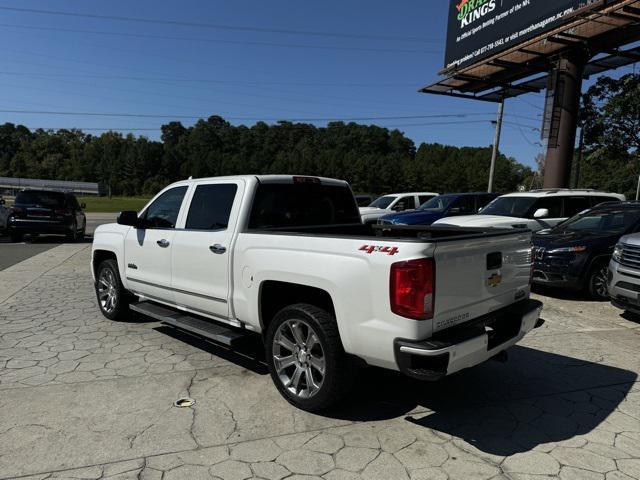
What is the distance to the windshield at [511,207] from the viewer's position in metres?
10.5

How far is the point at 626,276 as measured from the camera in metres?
6.00

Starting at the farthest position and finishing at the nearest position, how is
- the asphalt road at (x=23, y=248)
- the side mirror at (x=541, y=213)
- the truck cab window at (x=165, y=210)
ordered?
the asphalt road at (x=23, y=248)
the side mirror at (x=541, y=213)
the truck cab window at (x=165, y=210)

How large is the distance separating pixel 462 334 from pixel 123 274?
4.20m

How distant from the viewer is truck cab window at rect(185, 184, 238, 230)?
4.40 m

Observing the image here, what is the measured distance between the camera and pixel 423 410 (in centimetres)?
370

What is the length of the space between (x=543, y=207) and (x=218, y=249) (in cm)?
870

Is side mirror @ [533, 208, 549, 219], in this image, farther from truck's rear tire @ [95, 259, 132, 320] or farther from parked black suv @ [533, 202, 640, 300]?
truck's rear tire @ [95, 259, 132, 320]

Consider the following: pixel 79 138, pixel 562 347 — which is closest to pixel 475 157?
pixel 562 347

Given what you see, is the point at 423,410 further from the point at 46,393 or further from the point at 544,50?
the point at 544,50

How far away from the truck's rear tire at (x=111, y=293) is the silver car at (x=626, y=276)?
246 inches

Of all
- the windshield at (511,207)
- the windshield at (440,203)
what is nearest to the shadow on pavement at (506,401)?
the windshield at (511,207)

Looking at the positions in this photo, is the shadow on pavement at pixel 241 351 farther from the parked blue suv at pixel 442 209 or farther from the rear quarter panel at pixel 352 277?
the parked blue suv at pixel 442 209

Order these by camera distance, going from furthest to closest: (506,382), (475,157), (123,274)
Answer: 1. (475,157)
2. (123,274)
3. (506,382)

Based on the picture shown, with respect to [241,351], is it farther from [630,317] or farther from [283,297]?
[630,317]
